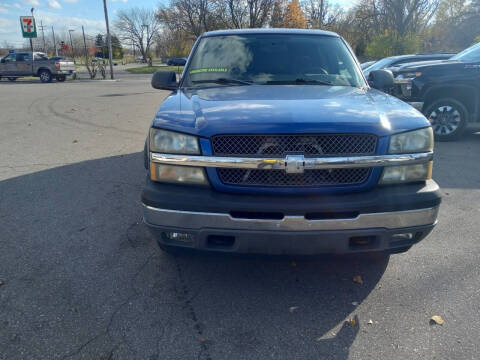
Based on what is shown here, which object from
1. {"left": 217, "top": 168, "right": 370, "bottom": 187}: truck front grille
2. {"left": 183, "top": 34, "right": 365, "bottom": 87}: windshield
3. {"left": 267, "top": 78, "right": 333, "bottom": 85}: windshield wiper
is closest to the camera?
{"left": 217, "top": 168, "right": 370, "bottom": 187}: truck front grille

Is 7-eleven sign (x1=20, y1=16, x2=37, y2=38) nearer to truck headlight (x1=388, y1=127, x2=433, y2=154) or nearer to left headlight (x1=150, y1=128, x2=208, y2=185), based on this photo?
left headlight (x1=150, y1=128, x2=208, y2=185)

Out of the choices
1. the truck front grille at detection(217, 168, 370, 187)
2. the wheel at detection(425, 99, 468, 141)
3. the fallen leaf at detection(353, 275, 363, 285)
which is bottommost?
the fallen leaf at detection(353, 275, 363, 285)

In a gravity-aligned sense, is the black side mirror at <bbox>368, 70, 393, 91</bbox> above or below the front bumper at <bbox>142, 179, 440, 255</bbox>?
above

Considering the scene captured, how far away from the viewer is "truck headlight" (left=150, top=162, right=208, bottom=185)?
2.29m

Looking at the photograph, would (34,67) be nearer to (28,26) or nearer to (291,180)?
(28,26)

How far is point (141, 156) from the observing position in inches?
246

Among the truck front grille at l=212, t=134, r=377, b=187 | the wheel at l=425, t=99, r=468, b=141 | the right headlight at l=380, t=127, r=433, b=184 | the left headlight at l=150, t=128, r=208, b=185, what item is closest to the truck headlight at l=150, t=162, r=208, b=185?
the left headlight at l=150, t=128, r=208, b=185

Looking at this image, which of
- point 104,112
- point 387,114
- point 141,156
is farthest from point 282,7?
point 387,114

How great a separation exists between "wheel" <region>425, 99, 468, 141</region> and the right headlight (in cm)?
552

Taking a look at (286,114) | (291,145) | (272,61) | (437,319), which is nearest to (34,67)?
(272,61)

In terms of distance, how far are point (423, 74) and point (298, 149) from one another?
6.27 m

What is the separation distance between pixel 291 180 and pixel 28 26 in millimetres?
38375

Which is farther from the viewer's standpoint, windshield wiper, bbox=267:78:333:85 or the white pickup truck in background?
the white pickup truck in background

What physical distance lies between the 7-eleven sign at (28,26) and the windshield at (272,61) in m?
35.8
